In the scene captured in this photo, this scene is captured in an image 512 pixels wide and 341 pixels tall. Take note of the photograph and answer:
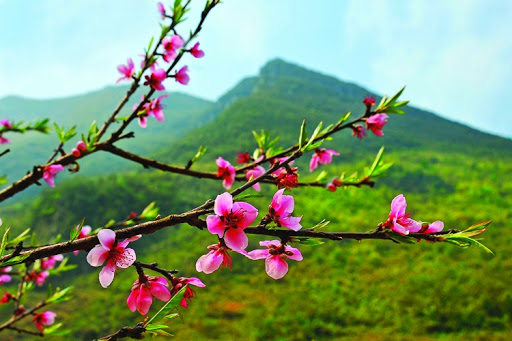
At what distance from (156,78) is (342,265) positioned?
8446mm

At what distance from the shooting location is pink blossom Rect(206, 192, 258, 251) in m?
0.50

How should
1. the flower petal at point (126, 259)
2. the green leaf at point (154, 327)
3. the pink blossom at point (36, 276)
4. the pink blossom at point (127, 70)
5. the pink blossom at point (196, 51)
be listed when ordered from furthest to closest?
the pink blossom at point (36, 276) → the pink blossom at point (127, 70) → the pink blossom at point (196, 51) → the flower petal at point (126, 259) → the green leaf at point (154, 327)

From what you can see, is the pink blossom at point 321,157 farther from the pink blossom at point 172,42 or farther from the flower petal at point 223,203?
the flower petal at point 223,203

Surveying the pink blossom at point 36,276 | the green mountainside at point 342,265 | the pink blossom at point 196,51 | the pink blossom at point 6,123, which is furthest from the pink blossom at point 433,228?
A: the green mountainside at point 342,265

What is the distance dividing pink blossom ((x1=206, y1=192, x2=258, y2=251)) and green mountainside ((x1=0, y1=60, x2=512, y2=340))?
9.91 ft

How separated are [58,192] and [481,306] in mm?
15401

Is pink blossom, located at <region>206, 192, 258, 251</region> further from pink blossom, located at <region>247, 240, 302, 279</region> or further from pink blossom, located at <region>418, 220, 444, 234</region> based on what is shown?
pink blossom, located at <region>418, 220, 444, 234</region>

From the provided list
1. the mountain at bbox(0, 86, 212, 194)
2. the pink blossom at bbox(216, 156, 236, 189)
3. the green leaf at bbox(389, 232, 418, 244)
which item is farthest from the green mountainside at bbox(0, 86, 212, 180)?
the green leaf at bbox(389, 232, 418, 244)

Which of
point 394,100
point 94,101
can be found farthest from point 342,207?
point 94,101

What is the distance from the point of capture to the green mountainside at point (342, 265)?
19.6 ft

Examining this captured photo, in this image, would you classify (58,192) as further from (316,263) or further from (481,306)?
(481,306)

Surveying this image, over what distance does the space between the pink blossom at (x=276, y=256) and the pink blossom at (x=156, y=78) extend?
0.87m

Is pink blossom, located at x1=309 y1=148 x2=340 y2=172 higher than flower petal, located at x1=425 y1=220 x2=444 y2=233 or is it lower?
lower

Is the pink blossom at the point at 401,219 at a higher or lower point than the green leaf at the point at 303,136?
lower
